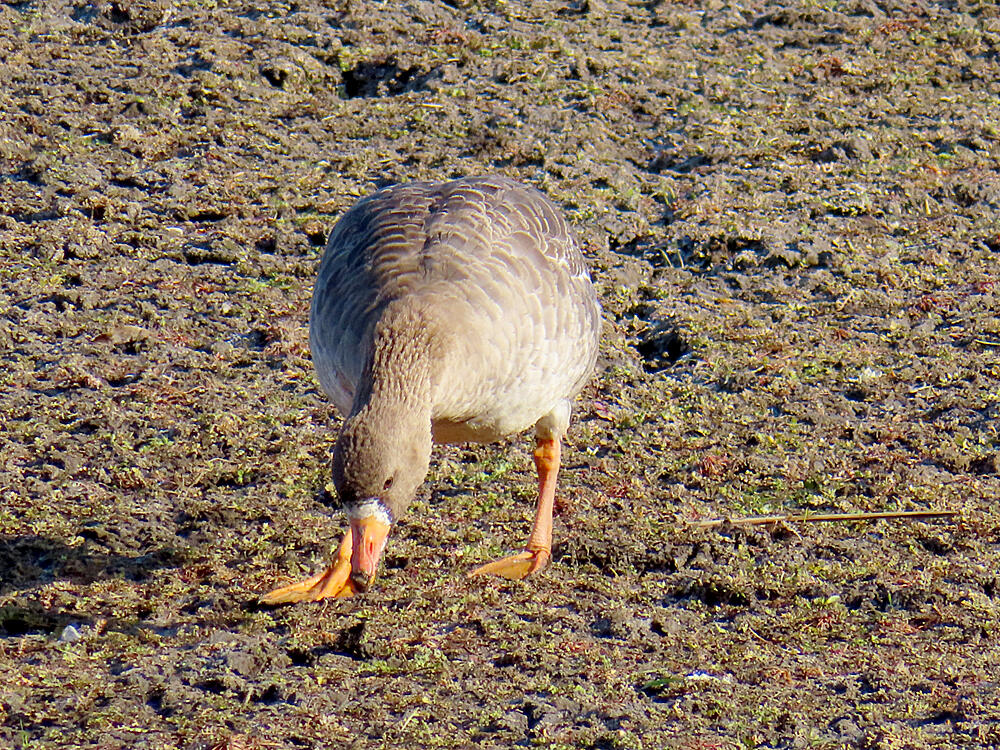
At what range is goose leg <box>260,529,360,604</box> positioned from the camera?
5.08 meters

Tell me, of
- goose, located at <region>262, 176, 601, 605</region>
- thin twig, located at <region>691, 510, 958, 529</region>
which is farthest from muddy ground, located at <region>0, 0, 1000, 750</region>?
goose, located at <region>262, 176, 601, 605</region>

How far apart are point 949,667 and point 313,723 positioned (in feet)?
7.10

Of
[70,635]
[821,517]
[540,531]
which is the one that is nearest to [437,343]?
[540,531]

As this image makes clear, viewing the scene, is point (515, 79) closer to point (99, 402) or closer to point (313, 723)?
point (99, 402)

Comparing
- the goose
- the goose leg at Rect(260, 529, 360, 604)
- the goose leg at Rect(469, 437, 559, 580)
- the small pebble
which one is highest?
the goose

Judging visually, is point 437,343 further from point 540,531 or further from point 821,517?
point 821,517

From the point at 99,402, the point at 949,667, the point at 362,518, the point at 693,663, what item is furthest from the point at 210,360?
the point at 949,667

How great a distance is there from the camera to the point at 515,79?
9.61 metres

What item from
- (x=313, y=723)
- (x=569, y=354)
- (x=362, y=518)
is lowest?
(x=313, y=723)

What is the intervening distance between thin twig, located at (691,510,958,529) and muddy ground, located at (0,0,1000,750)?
0.18ft

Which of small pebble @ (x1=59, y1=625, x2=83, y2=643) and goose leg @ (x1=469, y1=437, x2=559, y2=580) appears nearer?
small pebble @ (x1=59, y1=625, x2=83, y2=643)

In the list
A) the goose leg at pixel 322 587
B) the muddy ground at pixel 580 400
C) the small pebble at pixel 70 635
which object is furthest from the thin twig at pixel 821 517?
the small pebble at pixel 70 635

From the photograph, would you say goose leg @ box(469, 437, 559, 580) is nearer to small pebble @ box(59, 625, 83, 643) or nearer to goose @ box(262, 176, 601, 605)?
goose @ box(262, 176, 601, 605)

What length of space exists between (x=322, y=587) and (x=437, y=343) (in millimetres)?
1083
